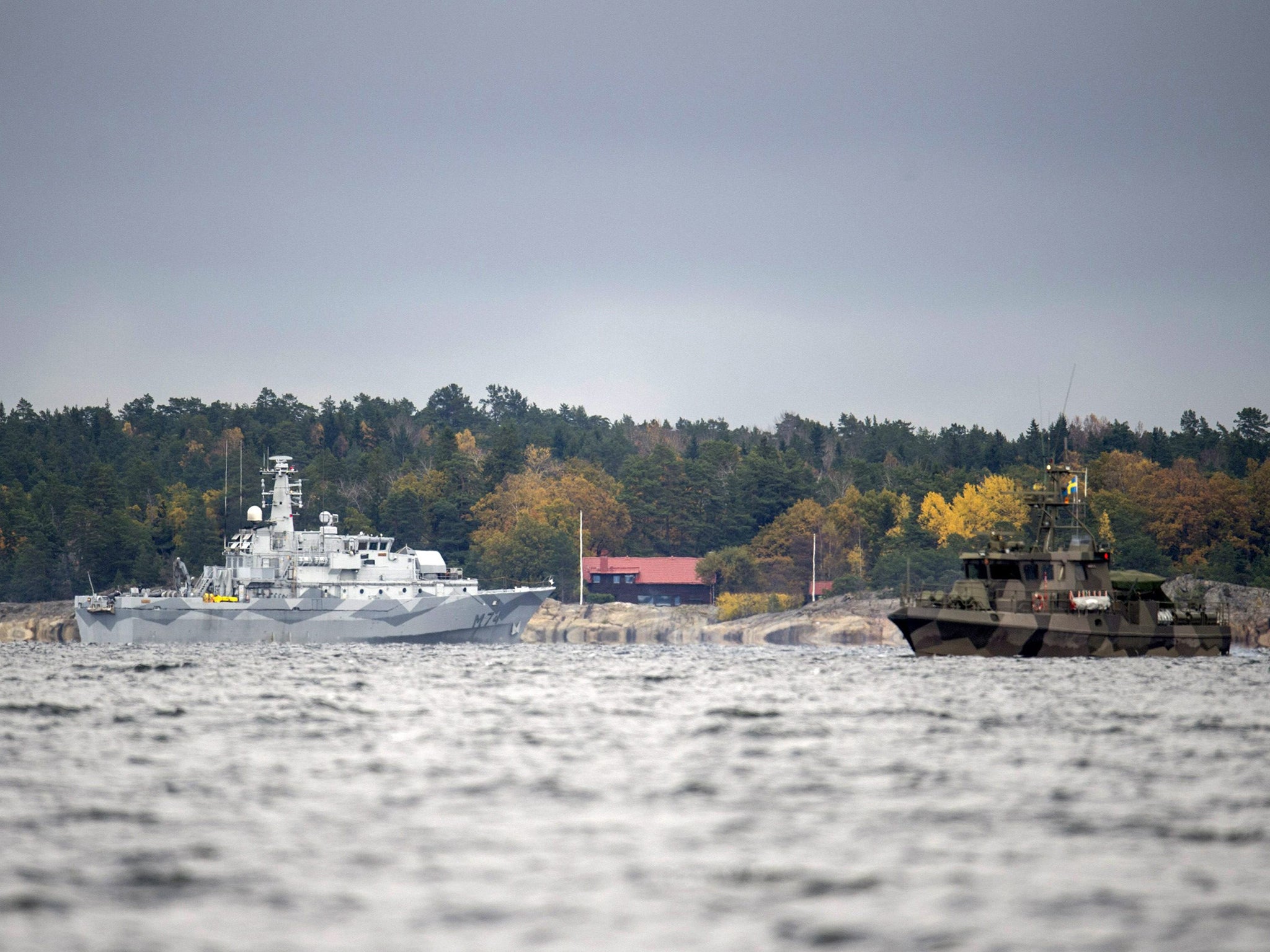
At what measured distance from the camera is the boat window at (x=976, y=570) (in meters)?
57.8

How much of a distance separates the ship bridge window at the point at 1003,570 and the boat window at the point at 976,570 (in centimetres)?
27

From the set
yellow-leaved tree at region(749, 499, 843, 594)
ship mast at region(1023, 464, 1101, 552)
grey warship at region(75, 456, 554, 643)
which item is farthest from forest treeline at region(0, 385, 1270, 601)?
ship mast at region(1023, 464, 1101, 552)

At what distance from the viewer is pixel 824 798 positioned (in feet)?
66.1

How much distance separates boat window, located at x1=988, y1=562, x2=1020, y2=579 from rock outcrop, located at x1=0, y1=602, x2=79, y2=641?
101781 millimetres

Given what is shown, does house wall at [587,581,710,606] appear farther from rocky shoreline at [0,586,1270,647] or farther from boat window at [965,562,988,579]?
boat window at [965,562,988,579]

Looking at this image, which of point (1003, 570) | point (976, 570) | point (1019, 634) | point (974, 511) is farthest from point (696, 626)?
point (1019, 634)

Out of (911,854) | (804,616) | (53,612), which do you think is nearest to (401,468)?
(53,612)

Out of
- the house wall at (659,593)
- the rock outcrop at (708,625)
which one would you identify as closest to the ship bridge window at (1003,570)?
the rock outcrop at (708,625)

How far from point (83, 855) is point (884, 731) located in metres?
16.4

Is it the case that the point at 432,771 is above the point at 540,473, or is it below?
below

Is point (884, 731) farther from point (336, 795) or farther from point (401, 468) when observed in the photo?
point (401, 468)

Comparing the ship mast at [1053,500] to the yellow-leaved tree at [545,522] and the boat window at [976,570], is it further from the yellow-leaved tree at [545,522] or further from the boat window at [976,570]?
the yellow-leaved tree at [545,522]

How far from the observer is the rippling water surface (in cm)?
1352

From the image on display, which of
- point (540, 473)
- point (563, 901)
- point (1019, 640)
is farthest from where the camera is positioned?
point (540, 473)
